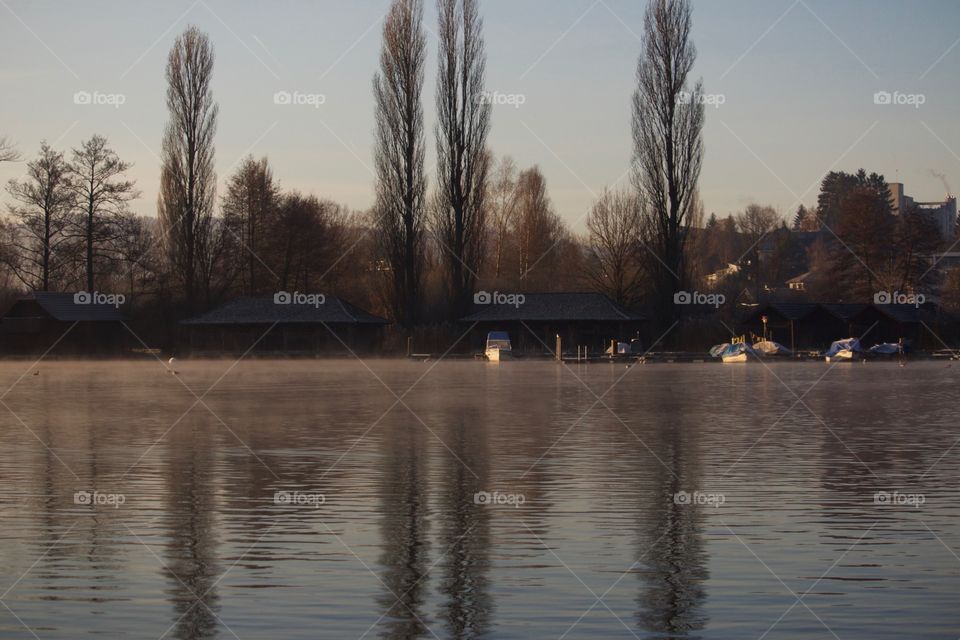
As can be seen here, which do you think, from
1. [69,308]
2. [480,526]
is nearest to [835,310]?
[69,308]

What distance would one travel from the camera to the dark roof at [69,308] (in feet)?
296

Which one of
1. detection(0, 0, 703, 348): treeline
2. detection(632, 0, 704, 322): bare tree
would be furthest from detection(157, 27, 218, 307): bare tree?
detection(632, 0, 704, 322): bare tree

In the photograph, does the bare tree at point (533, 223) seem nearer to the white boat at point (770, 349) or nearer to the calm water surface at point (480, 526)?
the white boat at point (770, 349)

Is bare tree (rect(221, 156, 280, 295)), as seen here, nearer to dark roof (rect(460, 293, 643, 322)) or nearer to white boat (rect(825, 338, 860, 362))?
dark roof (rect(460, 293, 643, 322))

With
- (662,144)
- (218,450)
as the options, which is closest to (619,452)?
(218,450)

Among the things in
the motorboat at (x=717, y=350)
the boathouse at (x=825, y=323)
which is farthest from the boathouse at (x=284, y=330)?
the boathouse at (x=825, y=323)

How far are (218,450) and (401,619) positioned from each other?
1378 cm

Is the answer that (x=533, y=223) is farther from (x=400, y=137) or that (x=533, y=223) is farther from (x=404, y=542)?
(x=404, y=542)

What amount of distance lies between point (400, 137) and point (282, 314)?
1653 centimetres

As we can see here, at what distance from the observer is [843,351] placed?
8525cm

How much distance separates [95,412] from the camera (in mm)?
33625

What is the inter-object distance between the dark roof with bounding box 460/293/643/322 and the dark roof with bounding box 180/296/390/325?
24.9 feet

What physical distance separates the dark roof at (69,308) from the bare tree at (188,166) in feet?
29.0

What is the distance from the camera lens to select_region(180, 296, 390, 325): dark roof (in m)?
90.2
